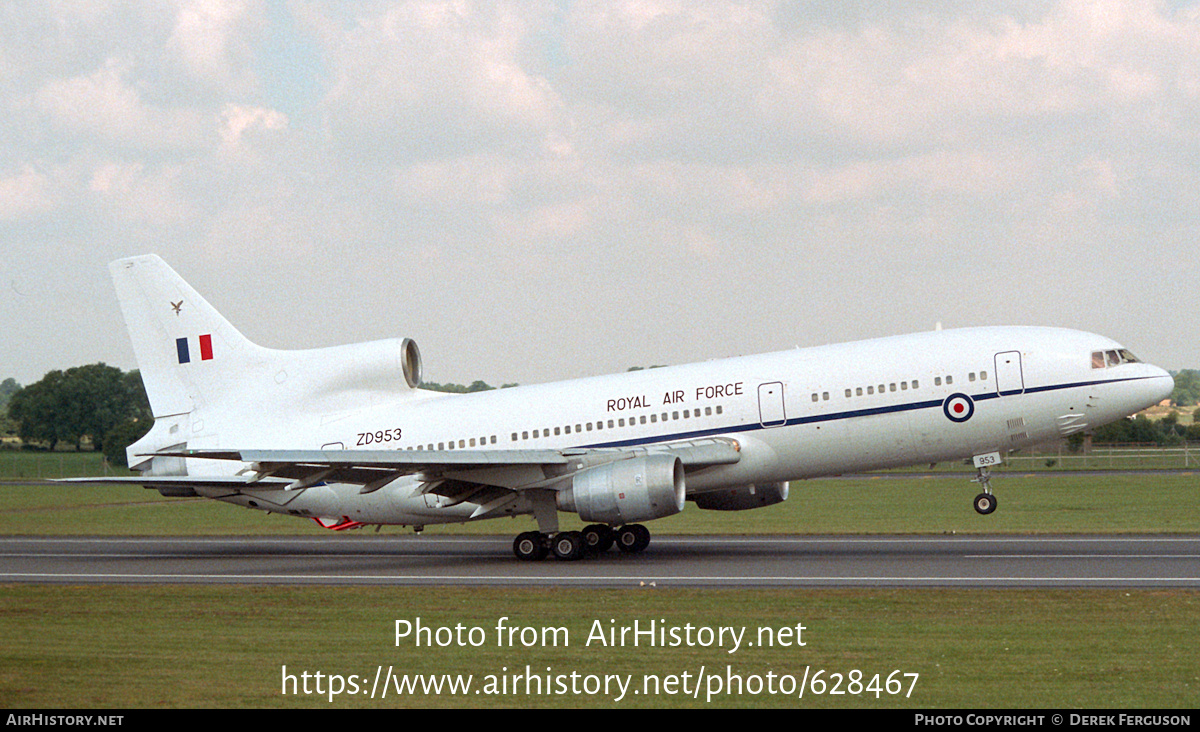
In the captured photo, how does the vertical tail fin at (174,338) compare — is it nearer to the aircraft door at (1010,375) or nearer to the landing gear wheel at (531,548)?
the landing gear wheel at (531,548)

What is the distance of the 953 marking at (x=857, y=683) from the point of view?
14.0 m

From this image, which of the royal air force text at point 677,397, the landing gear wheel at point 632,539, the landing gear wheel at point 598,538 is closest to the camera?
the royal air force text at point 677,397

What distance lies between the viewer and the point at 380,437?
→ 1266 inches

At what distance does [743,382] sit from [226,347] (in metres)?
14.4

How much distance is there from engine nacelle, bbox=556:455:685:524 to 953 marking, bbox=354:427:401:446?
640 centimetres

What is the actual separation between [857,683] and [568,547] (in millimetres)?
15082

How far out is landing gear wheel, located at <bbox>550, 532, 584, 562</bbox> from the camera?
29.0 m

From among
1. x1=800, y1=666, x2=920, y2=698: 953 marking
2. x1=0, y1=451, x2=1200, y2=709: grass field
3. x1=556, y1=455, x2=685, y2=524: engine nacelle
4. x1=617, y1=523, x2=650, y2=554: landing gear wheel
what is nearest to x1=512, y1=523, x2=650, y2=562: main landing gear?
x1=617, y1=523, x2=650, y2=554: landing gear wheel

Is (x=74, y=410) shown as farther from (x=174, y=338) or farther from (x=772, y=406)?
(x=772, y=406)

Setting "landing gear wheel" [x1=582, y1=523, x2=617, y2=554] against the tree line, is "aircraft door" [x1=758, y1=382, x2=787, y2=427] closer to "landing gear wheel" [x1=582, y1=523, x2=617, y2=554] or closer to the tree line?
"landing gear wheel" [x1=582, y1=523, x2=617, y2=554]

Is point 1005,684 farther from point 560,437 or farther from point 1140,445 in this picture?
point 1140,445

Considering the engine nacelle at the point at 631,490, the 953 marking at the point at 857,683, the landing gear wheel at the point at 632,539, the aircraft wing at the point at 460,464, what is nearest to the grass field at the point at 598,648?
the 953 marking at the point at 857,683

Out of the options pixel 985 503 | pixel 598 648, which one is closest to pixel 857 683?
pixel 598 648

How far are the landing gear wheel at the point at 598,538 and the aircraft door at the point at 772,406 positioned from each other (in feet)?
16.4
